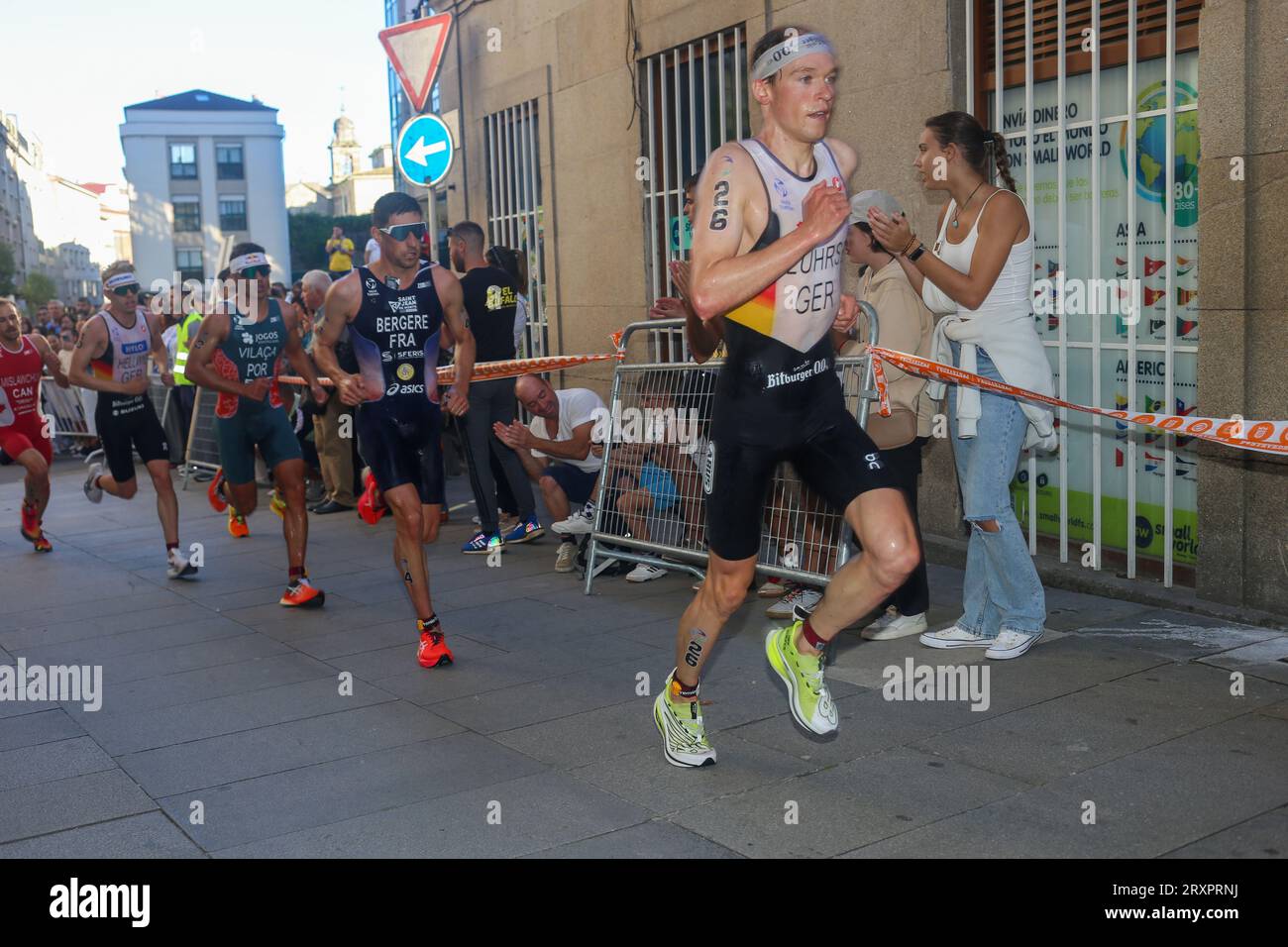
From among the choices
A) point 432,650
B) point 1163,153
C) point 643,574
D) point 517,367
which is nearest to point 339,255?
point 517,367

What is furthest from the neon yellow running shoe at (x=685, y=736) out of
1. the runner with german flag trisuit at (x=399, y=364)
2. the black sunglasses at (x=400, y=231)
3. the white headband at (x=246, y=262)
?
the white headband at (x=246, y=262)

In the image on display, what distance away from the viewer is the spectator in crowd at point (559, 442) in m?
8.32

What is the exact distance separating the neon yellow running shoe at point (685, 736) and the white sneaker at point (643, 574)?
10.4ft

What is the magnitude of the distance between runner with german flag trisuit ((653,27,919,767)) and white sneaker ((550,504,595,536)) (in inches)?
140

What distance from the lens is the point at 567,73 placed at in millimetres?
11883

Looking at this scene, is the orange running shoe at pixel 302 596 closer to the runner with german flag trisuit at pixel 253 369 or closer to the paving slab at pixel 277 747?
the runner with german flag trisuit at pixel 253 369

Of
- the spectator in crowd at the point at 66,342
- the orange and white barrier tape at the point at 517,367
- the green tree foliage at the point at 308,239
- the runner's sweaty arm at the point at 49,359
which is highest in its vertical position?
the green tree foliage at the point at 308,239

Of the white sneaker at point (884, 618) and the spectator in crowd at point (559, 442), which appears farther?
the spectator in crowd at point (559, 442)

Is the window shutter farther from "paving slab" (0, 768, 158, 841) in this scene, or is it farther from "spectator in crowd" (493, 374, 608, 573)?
"paving slab" (0, 768, 158, 841)

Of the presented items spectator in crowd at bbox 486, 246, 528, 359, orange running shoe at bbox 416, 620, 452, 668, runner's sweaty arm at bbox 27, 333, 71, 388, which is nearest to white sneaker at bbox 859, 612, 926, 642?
orange running shoe at bbox 416, 620, 452, 668

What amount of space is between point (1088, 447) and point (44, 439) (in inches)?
304

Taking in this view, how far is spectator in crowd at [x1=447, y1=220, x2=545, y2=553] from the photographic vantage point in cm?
923

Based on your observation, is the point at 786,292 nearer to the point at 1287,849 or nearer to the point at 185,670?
the point at 1287,849
